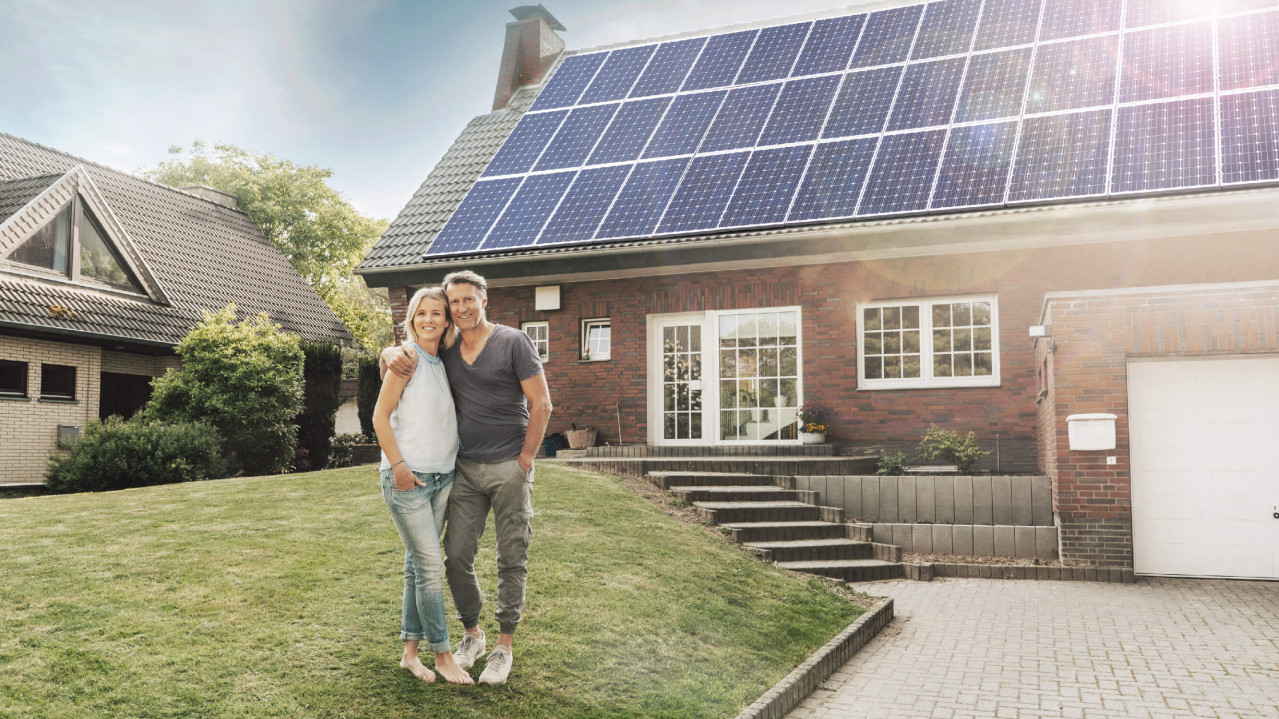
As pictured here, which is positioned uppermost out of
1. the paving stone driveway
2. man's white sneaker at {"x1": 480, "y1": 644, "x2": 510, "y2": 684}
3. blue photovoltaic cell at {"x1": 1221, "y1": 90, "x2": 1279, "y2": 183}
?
blue photovoltaic cell at {"x1": 1221, "y1": 90, "x2": 1279, "y2": 183}

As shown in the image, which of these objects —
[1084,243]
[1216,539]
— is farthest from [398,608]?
[1084,243]

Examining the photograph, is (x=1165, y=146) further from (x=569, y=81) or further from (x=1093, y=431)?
(x=569, y=81)

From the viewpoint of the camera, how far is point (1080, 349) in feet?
31.9

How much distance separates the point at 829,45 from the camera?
55.7 feet

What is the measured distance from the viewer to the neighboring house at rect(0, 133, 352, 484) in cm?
1614

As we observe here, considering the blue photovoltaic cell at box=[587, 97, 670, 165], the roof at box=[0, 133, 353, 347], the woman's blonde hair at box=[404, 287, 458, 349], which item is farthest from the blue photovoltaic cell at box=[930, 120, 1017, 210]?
the roof at box=[0, 133, 353, 347]

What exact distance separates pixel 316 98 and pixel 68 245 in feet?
22.7

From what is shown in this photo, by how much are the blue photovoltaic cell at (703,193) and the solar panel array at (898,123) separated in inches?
1.3

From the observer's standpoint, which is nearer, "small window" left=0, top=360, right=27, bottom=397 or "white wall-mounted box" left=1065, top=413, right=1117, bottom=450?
"white wall-mounted box" left=1065, top=413, right=1117, bottom=450

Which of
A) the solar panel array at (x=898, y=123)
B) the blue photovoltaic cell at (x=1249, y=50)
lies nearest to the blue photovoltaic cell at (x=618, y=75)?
the solar panel array at (x=898, y=123)

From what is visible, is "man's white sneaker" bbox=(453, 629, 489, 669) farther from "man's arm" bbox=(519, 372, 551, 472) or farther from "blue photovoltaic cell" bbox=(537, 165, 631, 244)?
"blue photovoltaic cell" bbox=(537, 165, 631, 244)

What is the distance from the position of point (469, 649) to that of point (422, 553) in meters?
0.72

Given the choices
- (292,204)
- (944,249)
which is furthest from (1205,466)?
(292,204)

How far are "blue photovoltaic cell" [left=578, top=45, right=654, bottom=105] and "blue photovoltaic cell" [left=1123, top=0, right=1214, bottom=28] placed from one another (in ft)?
27.4
